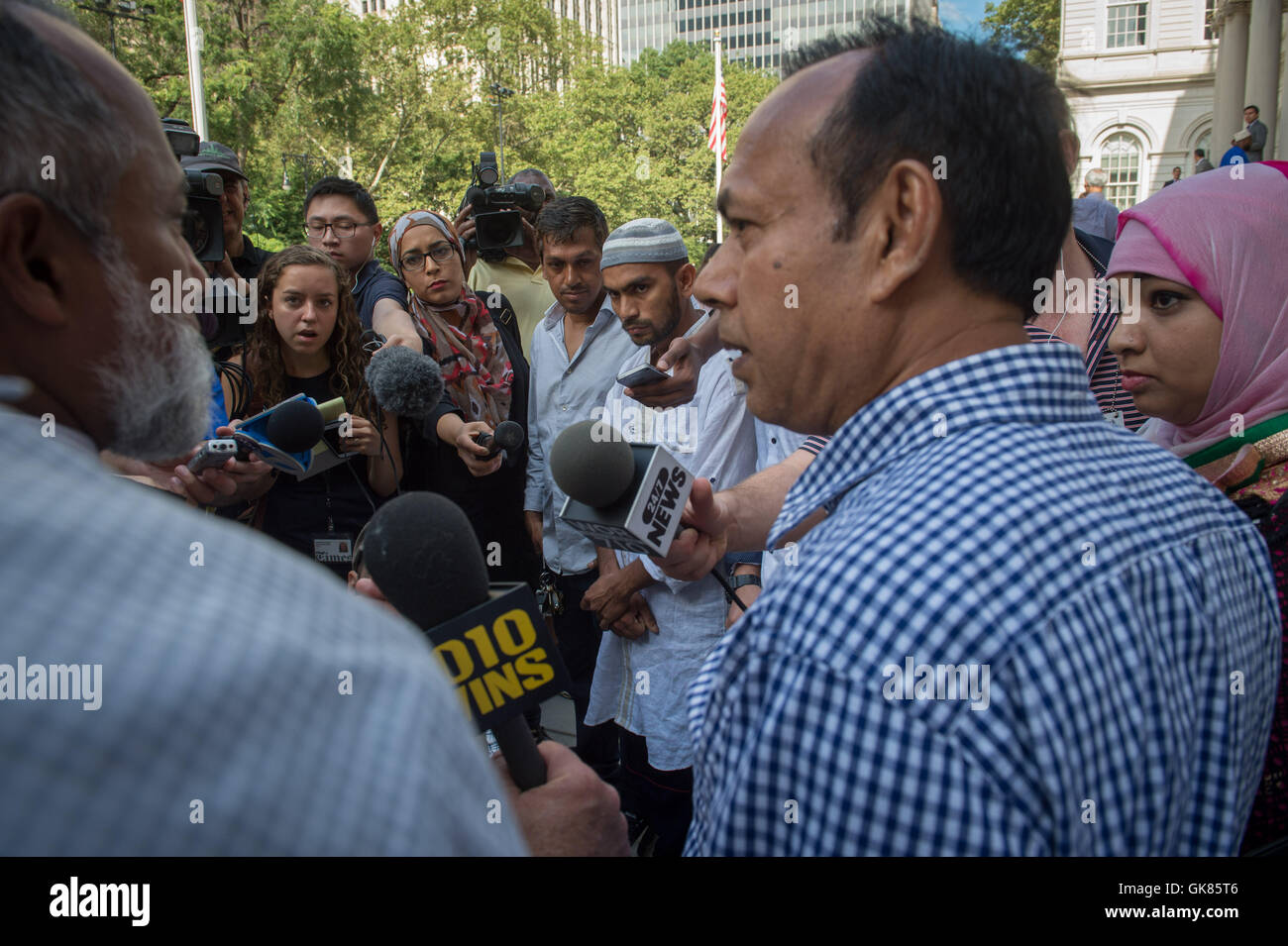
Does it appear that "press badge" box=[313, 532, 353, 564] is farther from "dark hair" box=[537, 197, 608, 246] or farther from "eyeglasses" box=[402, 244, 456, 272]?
"dark hair" box=[537, 197, 608, 246]

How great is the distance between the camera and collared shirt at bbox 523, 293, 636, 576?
12.8ft

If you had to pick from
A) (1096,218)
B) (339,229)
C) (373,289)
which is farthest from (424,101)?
(1096,218)

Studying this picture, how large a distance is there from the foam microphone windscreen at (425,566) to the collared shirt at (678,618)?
1.85 m

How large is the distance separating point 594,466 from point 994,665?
109 cm

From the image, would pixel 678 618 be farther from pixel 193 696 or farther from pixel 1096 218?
pixel 1096 218

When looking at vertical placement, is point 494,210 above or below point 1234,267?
above

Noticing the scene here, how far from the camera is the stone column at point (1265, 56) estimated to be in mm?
17047

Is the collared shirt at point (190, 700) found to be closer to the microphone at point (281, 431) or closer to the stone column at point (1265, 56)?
the microphone at point (281, 431)

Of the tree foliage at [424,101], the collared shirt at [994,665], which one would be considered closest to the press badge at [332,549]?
the collared shirt at [994,665]

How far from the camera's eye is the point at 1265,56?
17234 millimetres

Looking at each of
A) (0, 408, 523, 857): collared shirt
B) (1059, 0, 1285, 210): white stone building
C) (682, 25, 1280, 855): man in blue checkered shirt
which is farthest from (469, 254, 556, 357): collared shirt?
(1059, 0, 1285, 210): white stone building

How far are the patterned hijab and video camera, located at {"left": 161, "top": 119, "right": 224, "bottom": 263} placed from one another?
1000 millimetres

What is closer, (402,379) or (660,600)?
(660,600)
